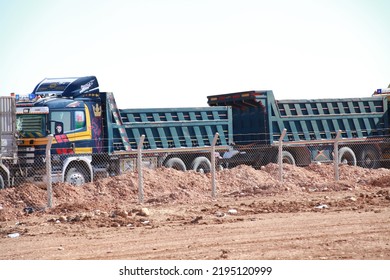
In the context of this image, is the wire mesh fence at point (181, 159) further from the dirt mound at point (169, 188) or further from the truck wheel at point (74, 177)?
the dirt mound at point (169, 188)

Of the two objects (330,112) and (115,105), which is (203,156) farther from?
(330,112)

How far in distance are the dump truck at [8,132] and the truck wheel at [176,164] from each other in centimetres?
591

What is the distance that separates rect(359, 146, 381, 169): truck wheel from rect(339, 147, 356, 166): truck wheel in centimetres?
63

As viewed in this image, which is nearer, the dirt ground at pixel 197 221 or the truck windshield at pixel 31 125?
the dirt ground at pixel 197 221

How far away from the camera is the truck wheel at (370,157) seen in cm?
3281

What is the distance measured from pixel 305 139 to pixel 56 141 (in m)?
10.8

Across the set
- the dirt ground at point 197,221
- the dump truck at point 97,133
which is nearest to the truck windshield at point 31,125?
the dump truck at point 97,133

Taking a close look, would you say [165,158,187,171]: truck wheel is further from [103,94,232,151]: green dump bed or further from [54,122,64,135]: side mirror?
[54,122,64,135]: side mirror

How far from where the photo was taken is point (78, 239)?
1452cm

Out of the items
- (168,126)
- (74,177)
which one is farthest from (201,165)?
(74,177)

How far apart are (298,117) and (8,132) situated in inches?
475

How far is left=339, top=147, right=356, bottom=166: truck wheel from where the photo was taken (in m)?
31.9

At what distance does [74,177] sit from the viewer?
24.5 m

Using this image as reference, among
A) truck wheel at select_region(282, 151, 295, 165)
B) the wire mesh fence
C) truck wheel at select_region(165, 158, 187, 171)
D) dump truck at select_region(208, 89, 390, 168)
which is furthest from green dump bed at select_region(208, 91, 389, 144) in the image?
truck wheel at select_region(165, 158, 187, 171)
